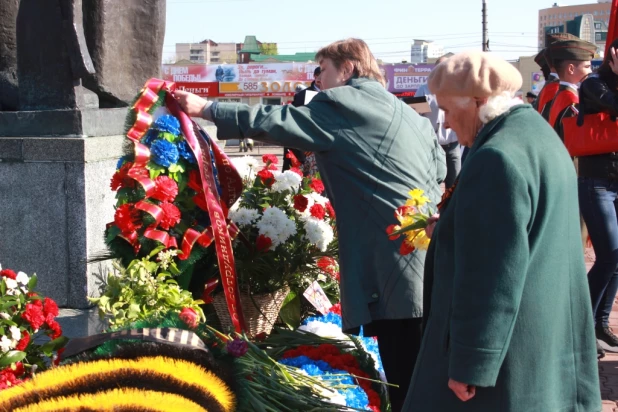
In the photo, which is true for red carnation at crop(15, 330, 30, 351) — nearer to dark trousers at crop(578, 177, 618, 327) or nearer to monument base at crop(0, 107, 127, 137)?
monument base at crop(0, 107, 127, 137)

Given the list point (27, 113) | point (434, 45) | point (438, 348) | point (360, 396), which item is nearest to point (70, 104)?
point (27, 113)

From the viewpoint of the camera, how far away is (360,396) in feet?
11.4

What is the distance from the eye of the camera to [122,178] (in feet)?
12.4

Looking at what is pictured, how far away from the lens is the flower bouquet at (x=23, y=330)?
2938 mm

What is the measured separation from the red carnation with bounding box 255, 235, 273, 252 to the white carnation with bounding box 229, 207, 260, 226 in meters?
0.12

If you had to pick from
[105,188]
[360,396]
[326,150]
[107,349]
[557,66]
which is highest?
[557,66]

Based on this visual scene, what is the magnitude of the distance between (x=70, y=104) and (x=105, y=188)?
1.76 ft

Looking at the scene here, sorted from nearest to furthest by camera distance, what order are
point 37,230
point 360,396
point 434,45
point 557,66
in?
1. point 360,396
2. point 37,230
3. point 557,66
4. point 434,45

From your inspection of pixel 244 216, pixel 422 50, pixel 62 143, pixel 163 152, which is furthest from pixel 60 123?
pixel 422 50

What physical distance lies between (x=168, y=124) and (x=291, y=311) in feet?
4.64

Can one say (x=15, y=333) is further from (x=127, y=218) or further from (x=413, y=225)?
(x=413, y=225)

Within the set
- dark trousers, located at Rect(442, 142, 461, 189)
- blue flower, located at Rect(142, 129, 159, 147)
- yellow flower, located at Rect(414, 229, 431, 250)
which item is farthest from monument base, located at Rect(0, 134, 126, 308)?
dark trousers, located at Rect(442, 142, 461, 189)

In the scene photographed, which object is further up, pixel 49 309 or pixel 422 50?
pixel 422 50

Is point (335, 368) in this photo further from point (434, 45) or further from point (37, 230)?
point (434, 45)
